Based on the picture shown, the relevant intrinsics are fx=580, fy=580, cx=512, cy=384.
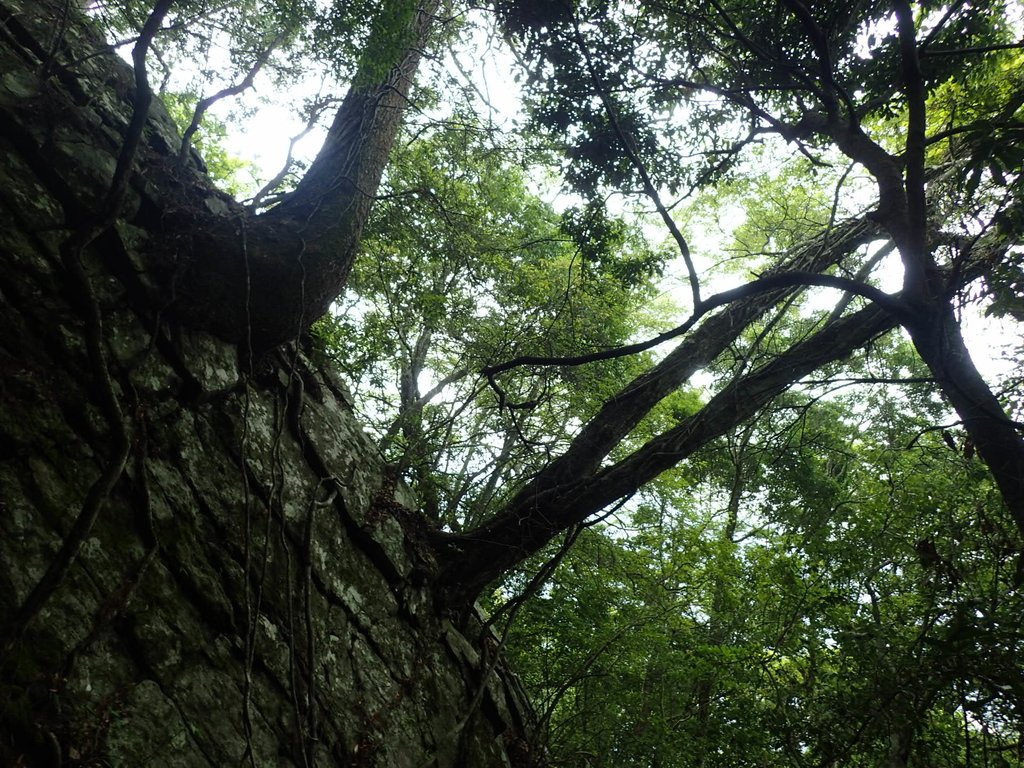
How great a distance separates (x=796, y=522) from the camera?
10.6 metres

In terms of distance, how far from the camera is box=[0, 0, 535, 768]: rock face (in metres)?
2.50

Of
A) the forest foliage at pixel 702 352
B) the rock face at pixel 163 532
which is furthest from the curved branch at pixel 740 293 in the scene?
the rock face at pixel 163 532

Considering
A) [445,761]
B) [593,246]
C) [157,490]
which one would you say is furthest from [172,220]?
[445,761]

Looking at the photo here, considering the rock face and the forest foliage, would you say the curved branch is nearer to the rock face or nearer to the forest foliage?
the forest foliage

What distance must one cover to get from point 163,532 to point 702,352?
398 cm

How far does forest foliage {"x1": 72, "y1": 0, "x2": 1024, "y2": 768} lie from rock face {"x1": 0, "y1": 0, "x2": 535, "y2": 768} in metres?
0.77

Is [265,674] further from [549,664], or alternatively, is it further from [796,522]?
[796,522]

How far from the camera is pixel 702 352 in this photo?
15.8ft

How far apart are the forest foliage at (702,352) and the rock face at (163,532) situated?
768 millimetres

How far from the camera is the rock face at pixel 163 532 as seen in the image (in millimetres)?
2502

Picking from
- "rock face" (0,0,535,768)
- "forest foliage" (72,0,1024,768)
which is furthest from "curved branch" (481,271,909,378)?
"rock face" (0,0,535,768)

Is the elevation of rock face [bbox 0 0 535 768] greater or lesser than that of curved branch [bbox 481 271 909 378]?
lesser

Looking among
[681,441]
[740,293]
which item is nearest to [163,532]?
[740,293]

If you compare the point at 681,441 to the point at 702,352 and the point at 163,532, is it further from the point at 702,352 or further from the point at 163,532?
the point at 163,532
